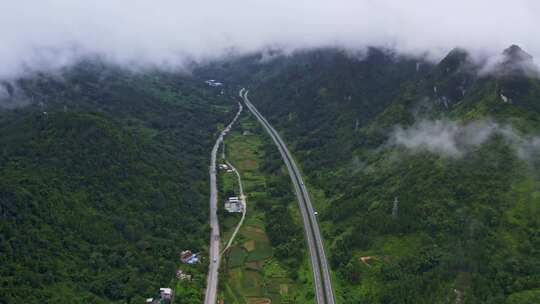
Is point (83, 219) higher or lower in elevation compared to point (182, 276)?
higher

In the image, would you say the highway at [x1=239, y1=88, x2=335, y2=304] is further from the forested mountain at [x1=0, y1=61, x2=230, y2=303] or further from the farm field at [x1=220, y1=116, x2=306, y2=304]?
the forested mountain at [x1=0, y1=61, x2=230, y2=303]

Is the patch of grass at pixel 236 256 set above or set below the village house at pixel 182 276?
below

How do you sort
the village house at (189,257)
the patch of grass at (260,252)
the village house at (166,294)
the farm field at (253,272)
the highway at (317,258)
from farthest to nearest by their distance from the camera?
the patch of grass at (260,252) < the village house at (189,257) < the farm field at (253,272) < the highway at (317,258) < the village house at (166,294)

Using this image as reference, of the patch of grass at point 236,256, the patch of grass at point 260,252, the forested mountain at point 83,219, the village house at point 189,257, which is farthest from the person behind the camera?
the patch of grass at point 260,252

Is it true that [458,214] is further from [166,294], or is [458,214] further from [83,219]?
[83,219]

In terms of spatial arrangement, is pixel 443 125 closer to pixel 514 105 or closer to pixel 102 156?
pixel 514 105

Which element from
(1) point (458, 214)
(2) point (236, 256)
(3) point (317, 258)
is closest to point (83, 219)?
(2) point (236, 256)

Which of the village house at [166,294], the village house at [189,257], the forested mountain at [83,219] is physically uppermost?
the forested mountain at [83,219]

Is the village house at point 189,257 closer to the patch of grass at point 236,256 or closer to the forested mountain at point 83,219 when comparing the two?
the forested mountain at point 83,219

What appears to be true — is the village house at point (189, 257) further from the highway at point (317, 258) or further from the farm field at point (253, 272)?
the highway at point (317, 258)

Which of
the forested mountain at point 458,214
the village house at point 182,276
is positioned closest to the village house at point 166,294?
the village house at point 182,276

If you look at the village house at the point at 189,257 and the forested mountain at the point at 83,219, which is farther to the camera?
the village house at the point at 189,257
